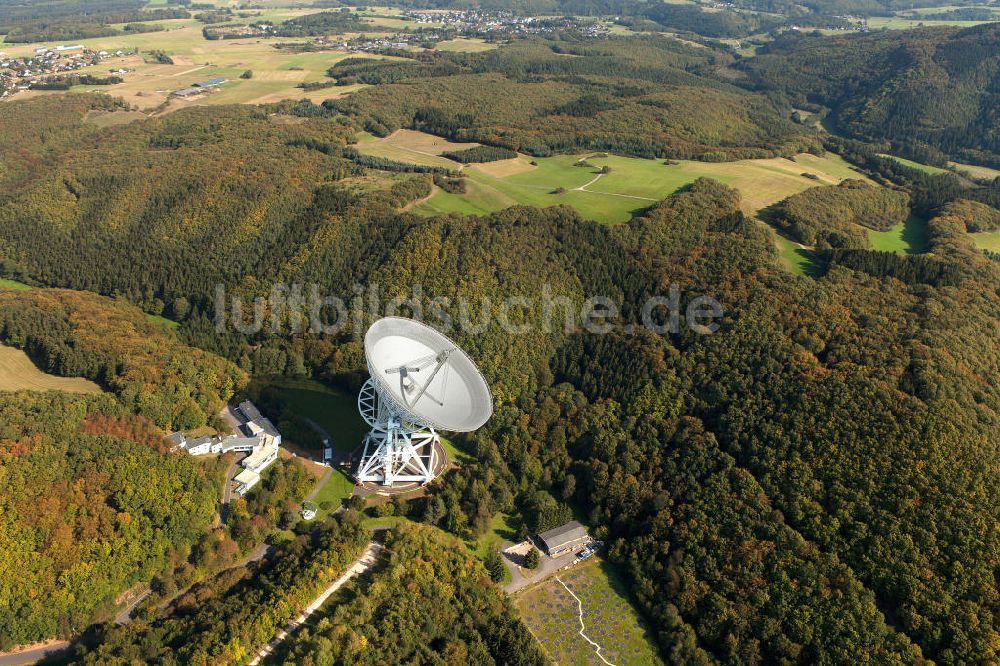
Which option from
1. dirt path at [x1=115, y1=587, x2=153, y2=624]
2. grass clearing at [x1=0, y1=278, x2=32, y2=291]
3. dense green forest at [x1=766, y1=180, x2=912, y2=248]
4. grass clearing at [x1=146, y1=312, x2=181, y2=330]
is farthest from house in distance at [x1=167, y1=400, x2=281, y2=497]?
dense green forest at [x1=766, y1=180, x2=912, y2=248]

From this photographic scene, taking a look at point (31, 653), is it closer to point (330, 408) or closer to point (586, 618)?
point (330, 408)

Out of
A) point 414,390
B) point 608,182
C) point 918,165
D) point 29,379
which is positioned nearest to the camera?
point 414,390

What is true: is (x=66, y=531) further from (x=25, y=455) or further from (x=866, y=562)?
(x=866, y=562)

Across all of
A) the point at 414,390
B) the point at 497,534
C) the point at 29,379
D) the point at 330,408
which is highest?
the point at 414,390

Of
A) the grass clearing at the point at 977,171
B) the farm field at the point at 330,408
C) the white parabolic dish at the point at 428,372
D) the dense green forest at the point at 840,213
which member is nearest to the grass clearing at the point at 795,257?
the dense green forest at the point at 840,213

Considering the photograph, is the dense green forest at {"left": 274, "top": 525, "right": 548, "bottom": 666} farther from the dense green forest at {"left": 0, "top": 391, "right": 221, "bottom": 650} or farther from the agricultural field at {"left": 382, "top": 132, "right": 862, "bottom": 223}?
the agricultural field at {"left": 382, "top": 132, "right": 862, "bottom": 223}

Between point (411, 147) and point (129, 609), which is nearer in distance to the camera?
point (129, 609)

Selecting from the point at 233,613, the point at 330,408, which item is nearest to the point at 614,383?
the point at 330,408

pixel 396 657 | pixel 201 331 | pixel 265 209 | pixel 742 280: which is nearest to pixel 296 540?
pixel 396 657
